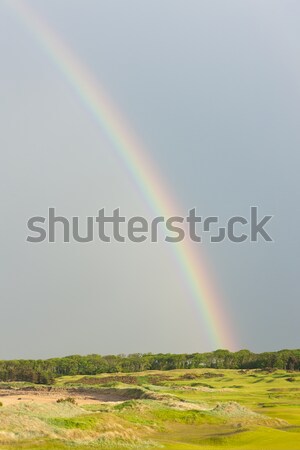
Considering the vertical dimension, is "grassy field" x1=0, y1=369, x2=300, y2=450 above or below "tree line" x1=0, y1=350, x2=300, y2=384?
below

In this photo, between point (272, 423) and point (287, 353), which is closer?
point (272, 423)

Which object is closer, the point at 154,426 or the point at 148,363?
the point at 154,426

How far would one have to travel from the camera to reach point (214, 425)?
5178 cm

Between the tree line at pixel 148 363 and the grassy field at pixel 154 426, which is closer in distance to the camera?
the grassy field at pixel 154 426

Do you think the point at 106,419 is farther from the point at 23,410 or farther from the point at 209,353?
the point at 209,353

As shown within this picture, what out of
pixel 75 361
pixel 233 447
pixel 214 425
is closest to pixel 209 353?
pixel 75 361

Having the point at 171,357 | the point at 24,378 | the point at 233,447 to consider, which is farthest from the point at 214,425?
the point at 171,357

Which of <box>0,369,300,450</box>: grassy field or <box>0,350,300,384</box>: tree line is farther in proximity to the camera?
<box>0,350,300,384</box>: tree line

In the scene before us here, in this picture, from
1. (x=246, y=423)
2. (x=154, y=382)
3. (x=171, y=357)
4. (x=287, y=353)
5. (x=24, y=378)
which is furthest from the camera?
(x=171, y=357)

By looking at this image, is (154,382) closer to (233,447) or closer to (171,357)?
(171,357)

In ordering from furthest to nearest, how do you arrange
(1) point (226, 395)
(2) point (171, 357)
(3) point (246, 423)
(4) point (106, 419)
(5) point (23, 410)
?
(2) point (171, 357) → (1) point (226, 395) → (5) point (23, 410) → (3) point (246, 423) → (4) point (106, 419)

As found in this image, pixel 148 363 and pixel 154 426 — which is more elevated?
pixel 148 363

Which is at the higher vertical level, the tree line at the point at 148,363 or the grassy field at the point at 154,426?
the tree line at the point at 148,363

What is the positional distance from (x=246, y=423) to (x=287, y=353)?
136408 mm
